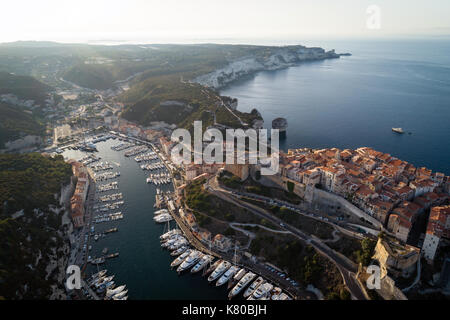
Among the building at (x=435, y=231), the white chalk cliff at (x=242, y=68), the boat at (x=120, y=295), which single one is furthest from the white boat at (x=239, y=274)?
the white chalk cliff at (x=242, y=68)

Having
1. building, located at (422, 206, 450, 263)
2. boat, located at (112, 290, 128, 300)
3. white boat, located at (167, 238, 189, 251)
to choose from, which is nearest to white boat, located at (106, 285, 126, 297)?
boat, located at (112, 290, 128, 300)

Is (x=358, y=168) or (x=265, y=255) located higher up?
(x=358, y=168)

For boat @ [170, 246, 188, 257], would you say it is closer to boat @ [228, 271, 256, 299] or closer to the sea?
the sea

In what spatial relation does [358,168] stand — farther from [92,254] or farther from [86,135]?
[86,135]

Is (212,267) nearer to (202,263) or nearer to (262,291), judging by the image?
(202,263)

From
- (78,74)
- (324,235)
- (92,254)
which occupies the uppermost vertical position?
(78,74)
